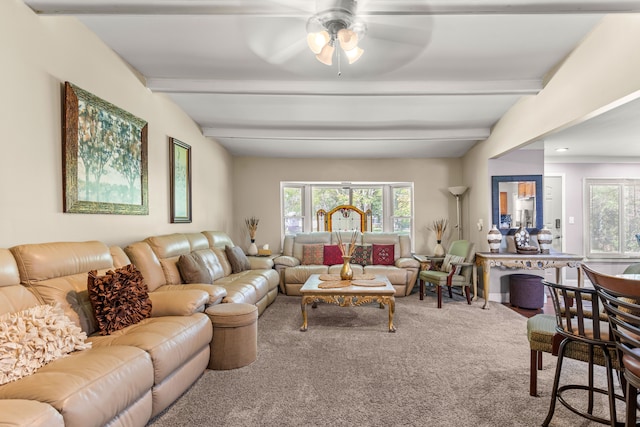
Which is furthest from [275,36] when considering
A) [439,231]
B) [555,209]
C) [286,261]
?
[555,209]

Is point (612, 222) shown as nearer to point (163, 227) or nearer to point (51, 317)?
point (163, 227)

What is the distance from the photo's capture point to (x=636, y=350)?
1.55 metres

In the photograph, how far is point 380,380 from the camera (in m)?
2.55

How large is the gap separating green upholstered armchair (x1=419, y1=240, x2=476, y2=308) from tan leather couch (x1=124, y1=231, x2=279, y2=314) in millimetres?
2150

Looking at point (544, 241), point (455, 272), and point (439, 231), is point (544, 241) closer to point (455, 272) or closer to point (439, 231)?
point (455, 272)

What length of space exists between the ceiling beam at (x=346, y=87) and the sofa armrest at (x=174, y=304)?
2.18 meters

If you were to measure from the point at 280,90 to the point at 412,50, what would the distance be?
138 cm

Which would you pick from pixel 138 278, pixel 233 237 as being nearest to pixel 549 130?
pixel 138 278

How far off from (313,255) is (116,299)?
3.60 meters

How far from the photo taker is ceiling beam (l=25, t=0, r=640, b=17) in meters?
2.30

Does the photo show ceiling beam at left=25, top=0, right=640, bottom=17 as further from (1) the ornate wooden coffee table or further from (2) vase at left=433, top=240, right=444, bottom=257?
(2) vase at left=433, top=240, right=444, bottom=257

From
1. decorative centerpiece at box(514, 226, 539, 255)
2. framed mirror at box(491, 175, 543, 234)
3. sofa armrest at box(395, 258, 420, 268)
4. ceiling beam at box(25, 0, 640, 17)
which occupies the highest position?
ceiling beam at box(25, 0, 640, 17)

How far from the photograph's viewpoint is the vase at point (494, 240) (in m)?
4.71

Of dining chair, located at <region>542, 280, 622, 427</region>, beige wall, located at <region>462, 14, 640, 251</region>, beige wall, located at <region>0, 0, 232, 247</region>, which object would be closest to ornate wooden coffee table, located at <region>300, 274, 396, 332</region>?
dining chair, located at <region>542, 280, 622, 427</region>
